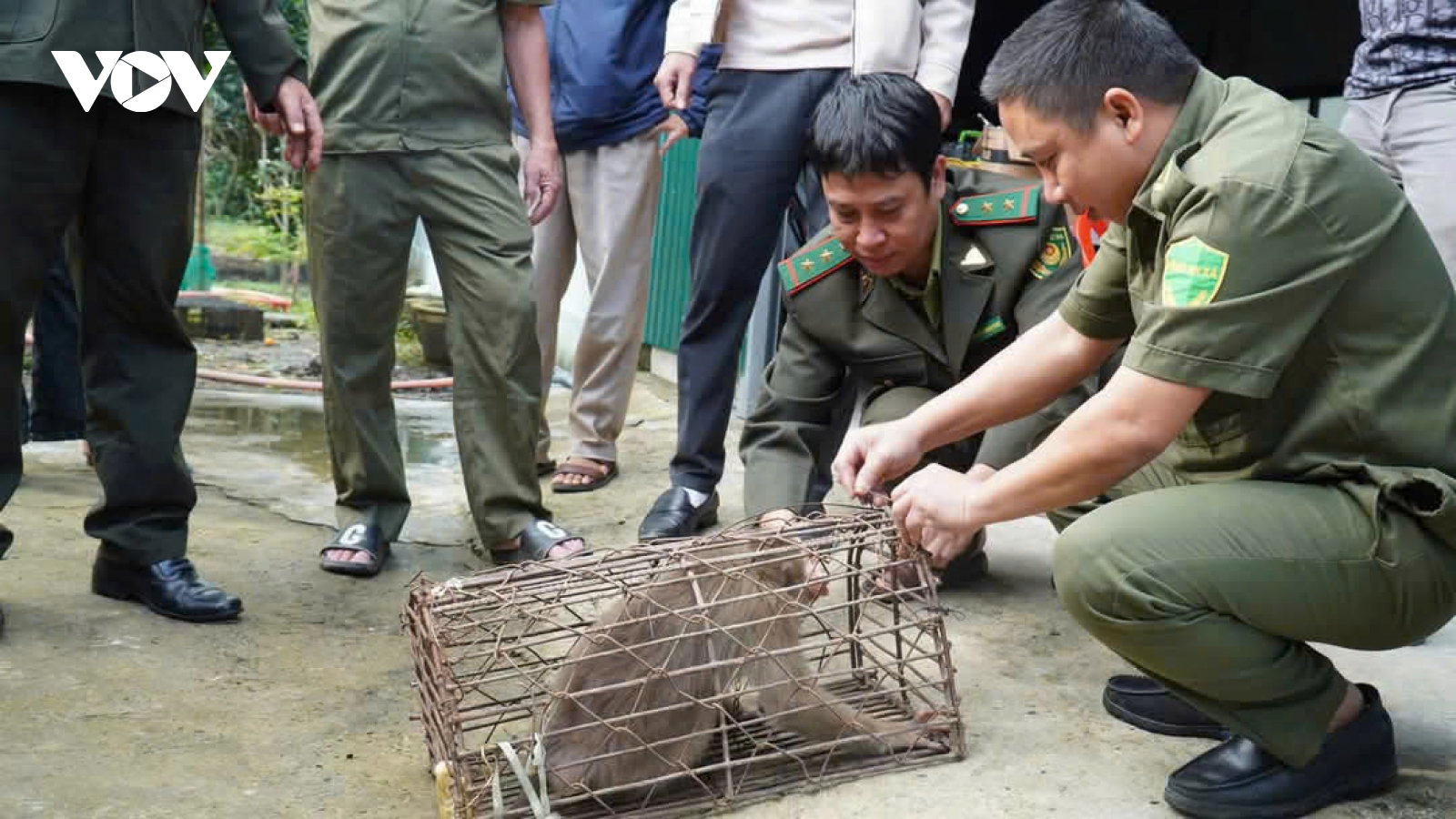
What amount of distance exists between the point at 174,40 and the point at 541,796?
187cm

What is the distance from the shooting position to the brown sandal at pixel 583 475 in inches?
189

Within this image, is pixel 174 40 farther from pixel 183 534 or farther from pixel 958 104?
pixel 958 104

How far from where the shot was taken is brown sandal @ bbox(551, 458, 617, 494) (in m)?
4.79

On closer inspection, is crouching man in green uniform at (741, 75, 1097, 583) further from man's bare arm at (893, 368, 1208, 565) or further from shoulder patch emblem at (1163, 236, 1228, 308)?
shoulder patch emblem at (1163, 236, 1228, 308)

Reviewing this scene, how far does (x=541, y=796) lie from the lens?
2.37 metres

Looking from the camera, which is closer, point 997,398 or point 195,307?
point 997,398

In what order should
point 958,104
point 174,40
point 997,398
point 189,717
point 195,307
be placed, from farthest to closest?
point 195,307 → point 958,104 → point 174,40 → point 189,717 → point 997,398

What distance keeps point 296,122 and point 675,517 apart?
1.38 m

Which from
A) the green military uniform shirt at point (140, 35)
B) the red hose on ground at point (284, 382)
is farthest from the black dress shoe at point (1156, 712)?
the red hose on ground at point (284, 382)

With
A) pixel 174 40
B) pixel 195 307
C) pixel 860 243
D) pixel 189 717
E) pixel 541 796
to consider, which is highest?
pixel 174 40

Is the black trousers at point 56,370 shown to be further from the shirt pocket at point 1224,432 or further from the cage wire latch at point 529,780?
the shirt pocket at point 1224,432

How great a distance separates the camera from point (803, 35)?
153 inches

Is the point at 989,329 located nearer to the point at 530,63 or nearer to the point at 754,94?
the point at 754,94

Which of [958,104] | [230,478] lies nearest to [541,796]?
[230,478]
